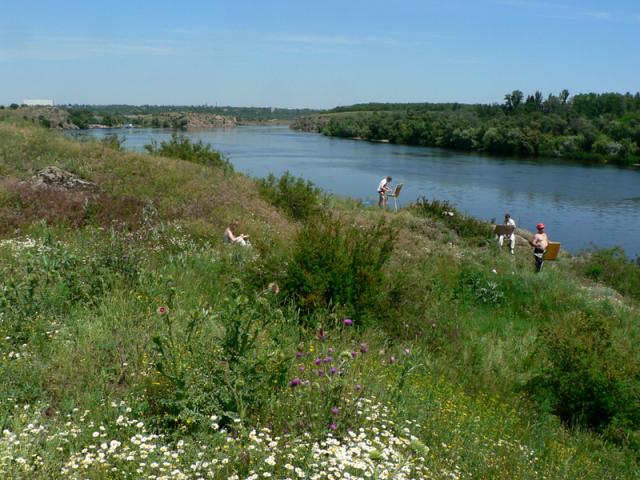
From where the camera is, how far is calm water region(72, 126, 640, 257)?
1378 inches

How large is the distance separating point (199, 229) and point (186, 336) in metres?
7.57

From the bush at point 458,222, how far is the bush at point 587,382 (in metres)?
12.7

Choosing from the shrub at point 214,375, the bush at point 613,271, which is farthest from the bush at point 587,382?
the bush at point 613,271

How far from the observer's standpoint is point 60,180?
44.9ft

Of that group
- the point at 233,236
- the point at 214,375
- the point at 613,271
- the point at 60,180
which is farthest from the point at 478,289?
the point at 60,180

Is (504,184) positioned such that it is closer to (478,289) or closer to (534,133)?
(534,133)

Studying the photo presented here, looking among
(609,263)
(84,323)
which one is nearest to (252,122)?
(609,263)

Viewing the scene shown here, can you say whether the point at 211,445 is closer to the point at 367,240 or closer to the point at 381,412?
the point at 381,412

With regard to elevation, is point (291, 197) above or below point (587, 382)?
above

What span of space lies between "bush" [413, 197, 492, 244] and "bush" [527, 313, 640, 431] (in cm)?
1269

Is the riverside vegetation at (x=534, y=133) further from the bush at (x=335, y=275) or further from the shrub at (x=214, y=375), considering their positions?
the shrub at (x=214, y=375)

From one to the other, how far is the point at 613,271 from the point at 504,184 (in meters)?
31.9

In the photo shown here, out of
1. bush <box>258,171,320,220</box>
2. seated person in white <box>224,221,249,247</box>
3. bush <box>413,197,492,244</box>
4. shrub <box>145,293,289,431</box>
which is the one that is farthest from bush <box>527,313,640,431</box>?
bush <box>413,197,492,244</box>

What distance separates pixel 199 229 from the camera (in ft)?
38.8
